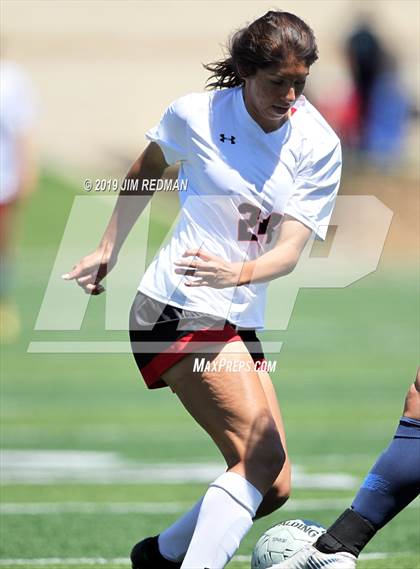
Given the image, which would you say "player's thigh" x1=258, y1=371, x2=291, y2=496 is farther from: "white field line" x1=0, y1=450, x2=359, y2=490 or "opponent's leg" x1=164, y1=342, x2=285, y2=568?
"white field line" x1=0, y1=450, x2=359, y2=490

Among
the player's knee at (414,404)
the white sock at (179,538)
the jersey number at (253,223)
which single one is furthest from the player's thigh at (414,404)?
the white sock at (179,538)

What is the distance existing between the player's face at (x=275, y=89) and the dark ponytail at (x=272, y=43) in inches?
0.9

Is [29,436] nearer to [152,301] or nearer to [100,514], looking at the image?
[100,514]

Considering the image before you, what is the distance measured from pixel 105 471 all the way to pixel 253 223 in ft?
12.3

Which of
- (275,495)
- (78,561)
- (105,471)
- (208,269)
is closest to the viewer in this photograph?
(208,269)

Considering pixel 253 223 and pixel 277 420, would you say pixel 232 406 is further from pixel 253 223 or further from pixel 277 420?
pixel 253 223

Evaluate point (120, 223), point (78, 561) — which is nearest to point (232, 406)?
point (120, 223)

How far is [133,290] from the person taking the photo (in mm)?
16656

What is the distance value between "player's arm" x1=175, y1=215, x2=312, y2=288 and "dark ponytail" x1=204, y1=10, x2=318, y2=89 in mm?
539

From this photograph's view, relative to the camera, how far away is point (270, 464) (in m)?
4.41

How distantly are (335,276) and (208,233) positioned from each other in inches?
508

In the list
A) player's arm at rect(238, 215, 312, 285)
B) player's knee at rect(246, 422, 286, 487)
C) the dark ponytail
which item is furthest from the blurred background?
the dark ponytail

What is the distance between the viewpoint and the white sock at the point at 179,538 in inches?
196

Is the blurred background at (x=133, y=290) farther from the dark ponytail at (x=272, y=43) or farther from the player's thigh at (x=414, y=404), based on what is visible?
the dark ponytail at (x=272, y=43)
